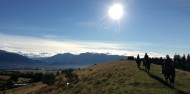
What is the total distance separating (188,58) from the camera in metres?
154

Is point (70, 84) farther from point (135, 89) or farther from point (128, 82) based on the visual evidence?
point (135, 89)

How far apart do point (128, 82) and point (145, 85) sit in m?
5.85

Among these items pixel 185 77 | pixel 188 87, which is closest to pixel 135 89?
pixel 188 87

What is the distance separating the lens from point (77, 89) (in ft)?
246

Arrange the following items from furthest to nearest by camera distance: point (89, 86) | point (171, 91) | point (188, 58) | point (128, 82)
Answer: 1. point (188, 58)
2. point (89, 86)
3. point (128, 82)
4. point (171, 91)

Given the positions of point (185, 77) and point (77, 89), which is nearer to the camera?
point (77, 89)

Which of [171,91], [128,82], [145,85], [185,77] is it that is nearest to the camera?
[171,91]

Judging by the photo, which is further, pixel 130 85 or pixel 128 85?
pixel 128 85

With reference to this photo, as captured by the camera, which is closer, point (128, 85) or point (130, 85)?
point (130, 85)

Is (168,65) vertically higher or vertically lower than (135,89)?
higher

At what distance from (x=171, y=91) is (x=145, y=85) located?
25.5 feet

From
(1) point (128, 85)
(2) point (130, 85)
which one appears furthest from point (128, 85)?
(2) point (130, 85)

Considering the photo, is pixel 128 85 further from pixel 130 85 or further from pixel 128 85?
pixel 130 85

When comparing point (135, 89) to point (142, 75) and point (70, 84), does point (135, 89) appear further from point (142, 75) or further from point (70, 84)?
point (70, 84)
